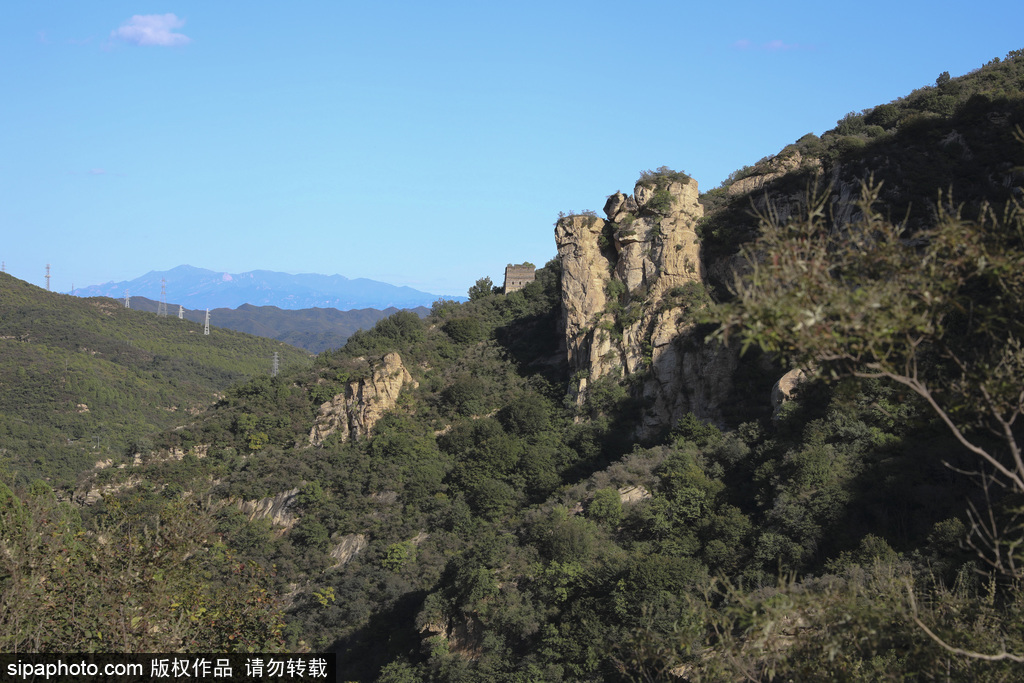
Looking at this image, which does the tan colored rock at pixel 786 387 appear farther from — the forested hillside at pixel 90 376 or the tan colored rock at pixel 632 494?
the forested hillside at pixel 90 376

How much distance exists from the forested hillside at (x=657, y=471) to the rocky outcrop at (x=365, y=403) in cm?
11

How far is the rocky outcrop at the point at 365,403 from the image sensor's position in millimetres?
29938

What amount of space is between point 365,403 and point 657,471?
507 inches

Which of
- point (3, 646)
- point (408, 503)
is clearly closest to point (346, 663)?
point (408, 503)

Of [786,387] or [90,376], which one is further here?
[90,376]

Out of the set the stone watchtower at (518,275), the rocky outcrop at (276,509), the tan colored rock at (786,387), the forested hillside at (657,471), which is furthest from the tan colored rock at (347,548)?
the stone watchtower at (518,275)

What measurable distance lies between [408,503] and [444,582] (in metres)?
5.79

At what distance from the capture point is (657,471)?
21.1m

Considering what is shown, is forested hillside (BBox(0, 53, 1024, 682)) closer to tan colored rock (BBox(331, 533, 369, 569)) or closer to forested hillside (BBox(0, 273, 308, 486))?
tan colored rock (BBox(331, 533, 369, 569))

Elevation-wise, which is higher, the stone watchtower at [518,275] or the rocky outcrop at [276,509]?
the stone watchtower at [518,275]

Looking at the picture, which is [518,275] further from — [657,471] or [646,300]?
[657,471]

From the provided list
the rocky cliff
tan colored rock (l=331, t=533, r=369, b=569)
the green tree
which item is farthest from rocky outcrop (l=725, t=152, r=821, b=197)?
the green tree

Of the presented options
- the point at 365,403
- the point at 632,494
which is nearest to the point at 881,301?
the point at 632,494

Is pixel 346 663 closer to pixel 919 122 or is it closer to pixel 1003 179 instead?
pixel 1003 179
